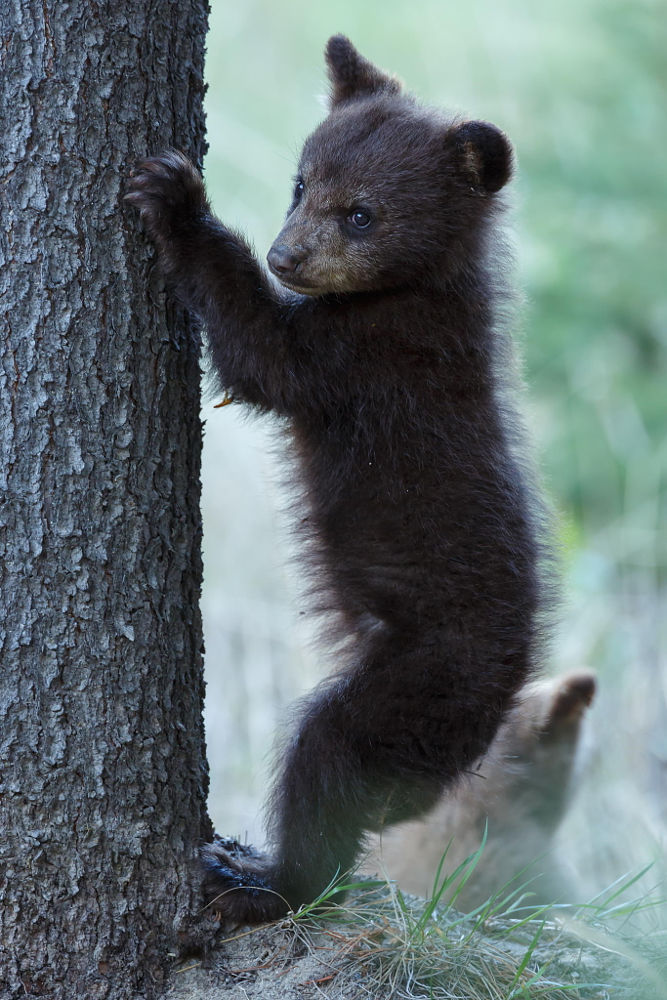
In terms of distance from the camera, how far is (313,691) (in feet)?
10.4

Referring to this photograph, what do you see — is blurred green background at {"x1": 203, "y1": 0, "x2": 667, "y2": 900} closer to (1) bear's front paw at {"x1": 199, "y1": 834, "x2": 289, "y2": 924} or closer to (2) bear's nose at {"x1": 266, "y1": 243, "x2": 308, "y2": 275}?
(2) bear's nose at {"x1": 266, "y1": 243, "x2": 308, "y2": 275}

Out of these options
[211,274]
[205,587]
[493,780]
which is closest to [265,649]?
[205,587]

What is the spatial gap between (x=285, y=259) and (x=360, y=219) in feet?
1.01

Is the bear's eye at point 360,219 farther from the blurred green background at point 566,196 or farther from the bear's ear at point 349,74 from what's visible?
the blurred green background at point 566,196

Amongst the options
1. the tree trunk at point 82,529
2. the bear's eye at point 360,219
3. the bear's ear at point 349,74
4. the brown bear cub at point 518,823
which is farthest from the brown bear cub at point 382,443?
the brown bear cub at point 518,823

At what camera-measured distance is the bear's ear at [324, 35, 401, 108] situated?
376cm

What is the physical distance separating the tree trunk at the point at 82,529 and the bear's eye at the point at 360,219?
2.33 feet

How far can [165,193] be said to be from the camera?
2.78 meters

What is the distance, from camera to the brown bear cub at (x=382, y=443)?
9.66 feet

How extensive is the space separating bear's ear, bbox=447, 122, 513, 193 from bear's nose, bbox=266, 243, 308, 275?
24.1 inches

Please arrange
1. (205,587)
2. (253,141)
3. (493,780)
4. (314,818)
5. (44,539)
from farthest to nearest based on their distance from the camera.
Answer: (253,141), (205,587), (493,780), (314,818), (44,539)

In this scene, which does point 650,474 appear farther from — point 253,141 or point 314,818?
point 314,818

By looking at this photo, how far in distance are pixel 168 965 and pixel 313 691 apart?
85 cm

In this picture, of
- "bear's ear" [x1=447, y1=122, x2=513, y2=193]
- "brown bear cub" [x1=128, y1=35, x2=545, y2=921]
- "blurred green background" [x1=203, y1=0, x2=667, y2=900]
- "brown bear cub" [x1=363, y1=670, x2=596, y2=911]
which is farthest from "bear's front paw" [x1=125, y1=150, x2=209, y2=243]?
"blurred green background" [x1=203, y1=0, x2=667, y2=900]
